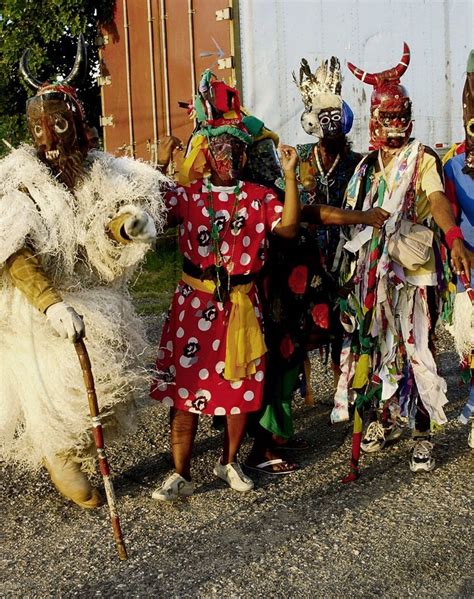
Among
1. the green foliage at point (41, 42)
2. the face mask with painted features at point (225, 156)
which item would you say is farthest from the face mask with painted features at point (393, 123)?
the green foliage at point (41, 42)

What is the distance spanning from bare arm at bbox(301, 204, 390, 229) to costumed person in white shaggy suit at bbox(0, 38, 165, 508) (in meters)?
0.69

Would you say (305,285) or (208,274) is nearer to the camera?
(208,274)

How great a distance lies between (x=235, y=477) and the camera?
153 inches

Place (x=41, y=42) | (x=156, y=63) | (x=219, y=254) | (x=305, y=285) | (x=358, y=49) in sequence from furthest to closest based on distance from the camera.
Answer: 1. (x=41, y=42)
2. (x=156, y=63)
3. (x=358, y=49)
4. (x=305, y=285)
5. (x=219, y=254)

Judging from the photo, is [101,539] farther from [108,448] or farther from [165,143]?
[165,143]

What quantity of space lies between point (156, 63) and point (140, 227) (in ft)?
25.2

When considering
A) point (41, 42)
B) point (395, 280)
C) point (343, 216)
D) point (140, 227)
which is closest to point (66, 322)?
point (140, 227)

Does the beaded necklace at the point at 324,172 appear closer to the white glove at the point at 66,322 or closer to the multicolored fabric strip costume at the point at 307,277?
the multicolored fabric strip costume at the point at 307,277

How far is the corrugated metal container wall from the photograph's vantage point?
9.50m

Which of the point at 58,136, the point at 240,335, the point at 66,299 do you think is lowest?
the point at 240,335

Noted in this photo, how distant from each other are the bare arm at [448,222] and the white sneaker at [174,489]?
1560 mm

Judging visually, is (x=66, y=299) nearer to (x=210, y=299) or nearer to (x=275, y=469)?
(x=210, y=299)

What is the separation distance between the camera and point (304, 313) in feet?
14.0

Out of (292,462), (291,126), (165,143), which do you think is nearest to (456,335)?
(292,462)
